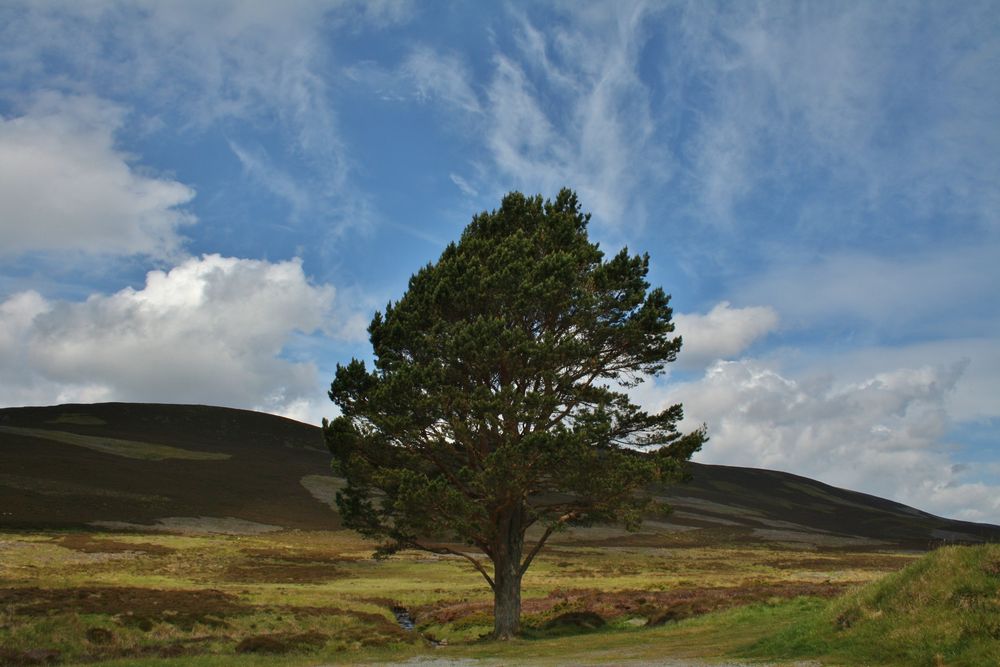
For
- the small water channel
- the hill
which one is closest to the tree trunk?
the small water channel

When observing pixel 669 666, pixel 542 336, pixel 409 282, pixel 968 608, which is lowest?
pixel 669 666

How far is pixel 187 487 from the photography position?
434ft

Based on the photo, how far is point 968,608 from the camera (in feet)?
56.4

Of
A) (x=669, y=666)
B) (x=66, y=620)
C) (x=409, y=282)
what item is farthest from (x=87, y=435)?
(x=669, y=666)

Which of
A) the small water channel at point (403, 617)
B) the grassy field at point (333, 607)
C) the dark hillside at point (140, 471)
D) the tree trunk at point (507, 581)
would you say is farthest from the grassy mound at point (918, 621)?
the dark hillside at point (140, 471)

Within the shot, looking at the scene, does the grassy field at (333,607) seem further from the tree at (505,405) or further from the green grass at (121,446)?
the green grass at (121,446)

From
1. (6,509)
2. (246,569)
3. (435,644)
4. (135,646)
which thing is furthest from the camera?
Result: (6,509)

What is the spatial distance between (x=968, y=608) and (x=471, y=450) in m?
18.7

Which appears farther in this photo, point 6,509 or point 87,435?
point 87,435

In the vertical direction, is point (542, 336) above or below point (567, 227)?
below

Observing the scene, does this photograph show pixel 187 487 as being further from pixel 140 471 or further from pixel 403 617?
pixel 403 617

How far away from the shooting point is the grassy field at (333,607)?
28219 mm

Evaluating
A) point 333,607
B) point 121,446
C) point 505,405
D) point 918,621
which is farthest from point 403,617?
point 121,446

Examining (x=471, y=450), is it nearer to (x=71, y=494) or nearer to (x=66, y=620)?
(x=66, y=620)
